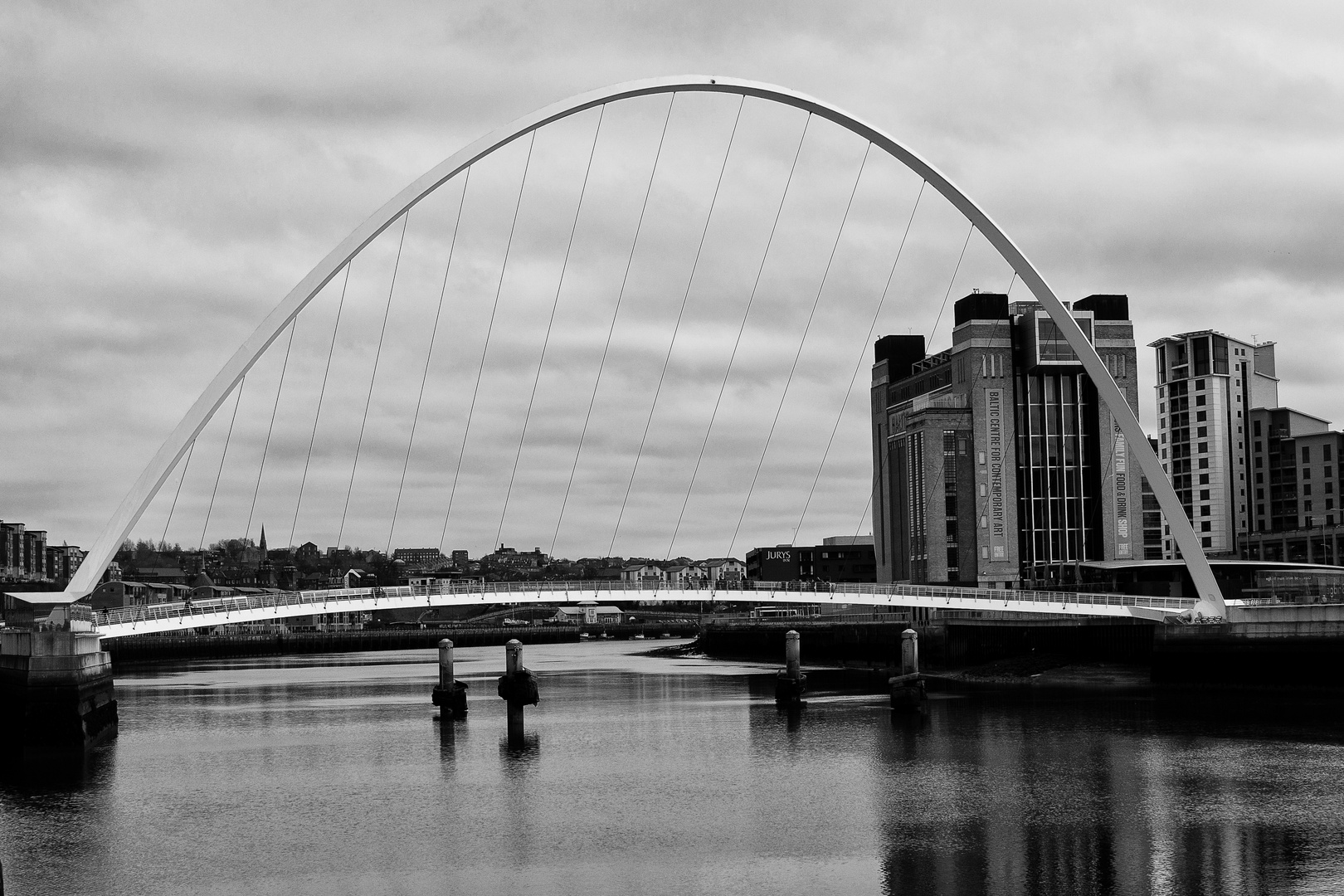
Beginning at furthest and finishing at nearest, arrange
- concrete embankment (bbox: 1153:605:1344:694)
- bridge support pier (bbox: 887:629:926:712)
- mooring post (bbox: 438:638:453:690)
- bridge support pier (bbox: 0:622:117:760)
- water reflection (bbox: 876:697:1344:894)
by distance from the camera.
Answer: mooring post (bbox: 438:638:453:690), bridge support pier (bbox: 887:629:926:712), concrete embankment (bbox: 1153:605:1344:694), bridge support pier (bbox: 0:622:117:760), water reflection (bbox: 876:697:1344:894)

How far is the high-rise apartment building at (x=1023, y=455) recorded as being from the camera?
317ft

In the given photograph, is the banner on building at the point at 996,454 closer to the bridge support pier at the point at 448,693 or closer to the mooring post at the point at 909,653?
the mooring post at the point at 909,653

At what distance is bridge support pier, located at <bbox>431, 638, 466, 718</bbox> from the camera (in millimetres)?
47906

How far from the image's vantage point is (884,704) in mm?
51938

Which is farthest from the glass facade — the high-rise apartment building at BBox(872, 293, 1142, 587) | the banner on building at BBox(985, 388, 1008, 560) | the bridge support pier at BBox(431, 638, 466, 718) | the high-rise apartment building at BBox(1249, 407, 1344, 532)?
the bridge support pier at BBox(431, 638, 466, 718)

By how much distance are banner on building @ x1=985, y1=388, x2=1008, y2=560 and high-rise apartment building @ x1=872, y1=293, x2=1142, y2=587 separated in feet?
0.26

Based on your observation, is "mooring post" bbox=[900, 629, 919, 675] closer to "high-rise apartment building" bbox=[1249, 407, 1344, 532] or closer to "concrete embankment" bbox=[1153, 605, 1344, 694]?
"concrete embankment" bbox=[1153, 605, 1344, 694]

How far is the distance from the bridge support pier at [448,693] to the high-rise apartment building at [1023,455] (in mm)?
54002

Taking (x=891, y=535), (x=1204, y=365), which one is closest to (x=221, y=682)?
(x=891, y=535)

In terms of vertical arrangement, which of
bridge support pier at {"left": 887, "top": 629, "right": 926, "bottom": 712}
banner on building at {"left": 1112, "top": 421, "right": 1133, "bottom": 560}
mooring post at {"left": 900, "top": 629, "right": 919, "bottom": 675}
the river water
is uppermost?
banner on building at {"left": 1112, "top": 421, "right": 1133, "bottom": 560}

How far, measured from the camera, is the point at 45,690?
36781 millimetres

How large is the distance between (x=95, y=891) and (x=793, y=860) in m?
11.4

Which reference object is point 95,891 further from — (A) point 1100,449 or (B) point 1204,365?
(B) point 1204,365

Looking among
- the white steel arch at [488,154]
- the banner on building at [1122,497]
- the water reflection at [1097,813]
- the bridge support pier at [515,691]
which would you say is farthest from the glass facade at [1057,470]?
the bridge support pier at [515,691]
